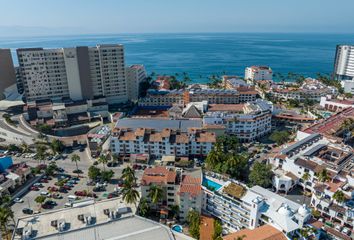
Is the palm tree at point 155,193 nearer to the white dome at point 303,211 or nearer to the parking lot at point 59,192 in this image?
the parking lot at point 59,192

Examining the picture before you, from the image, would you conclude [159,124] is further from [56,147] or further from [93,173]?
[56,147]

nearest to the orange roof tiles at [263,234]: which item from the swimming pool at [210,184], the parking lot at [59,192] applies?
the swimming pool at [210,184]

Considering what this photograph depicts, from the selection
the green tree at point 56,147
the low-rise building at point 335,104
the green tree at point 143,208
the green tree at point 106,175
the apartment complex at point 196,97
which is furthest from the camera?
the apartment complex at point 196,97

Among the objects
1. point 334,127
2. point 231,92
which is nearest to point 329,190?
point 334,127

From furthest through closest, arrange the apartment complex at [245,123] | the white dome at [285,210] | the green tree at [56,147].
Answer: the apartment complex at [245,123]
the green tree at [56,147]
the white dome at [285,210]

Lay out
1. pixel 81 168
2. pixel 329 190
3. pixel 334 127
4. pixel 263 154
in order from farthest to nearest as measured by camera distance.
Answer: pixel 334 127, pixel 263 154, pixel 81 168, pixel 329 190

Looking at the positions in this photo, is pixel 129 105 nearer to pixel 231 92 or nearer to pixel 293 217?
pixel 231 92
